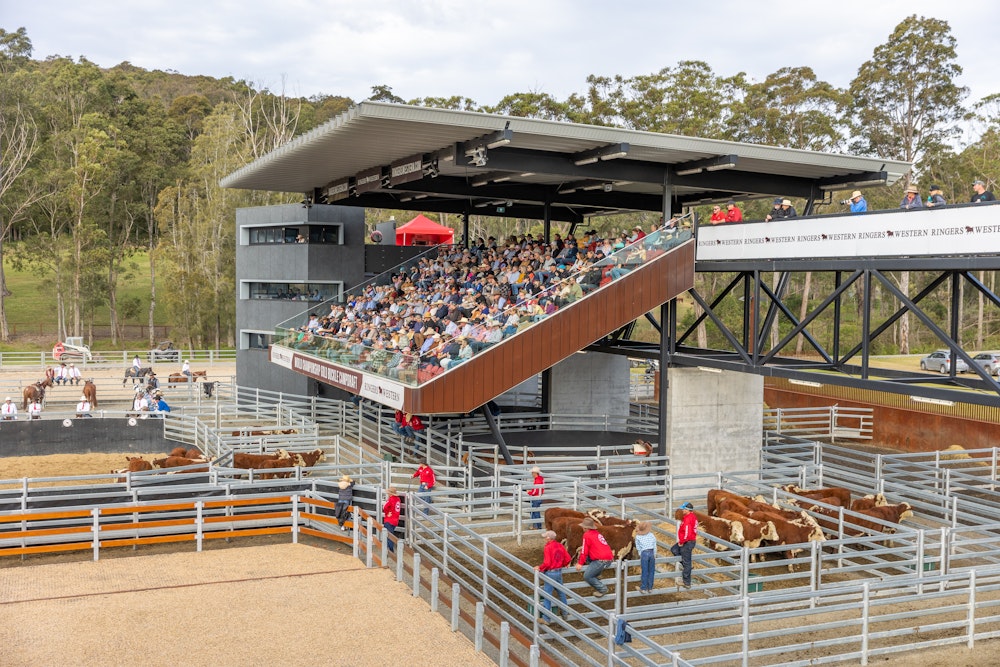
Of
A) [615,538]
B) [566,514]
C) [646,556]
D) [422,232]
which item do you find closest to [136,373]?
[422,232]

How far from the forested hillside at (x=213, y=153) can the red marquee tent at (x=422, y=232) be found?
17.7 m

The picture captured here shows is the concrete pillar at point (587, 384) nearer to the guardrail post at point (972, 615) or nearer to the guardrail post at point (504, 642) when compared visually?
the guardrail post at point (972, 615)

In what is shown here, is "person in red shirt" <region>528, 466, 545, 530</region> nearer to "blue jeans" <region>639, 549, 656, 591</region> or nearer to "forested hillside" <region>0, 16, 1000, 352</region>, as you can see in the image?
"blue jeans" <region>639, 549, 656, 591</region>

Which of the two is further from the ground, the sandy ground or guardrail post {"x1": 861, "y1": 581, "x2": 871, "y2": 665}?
guardrail post {"x1": 861, "y1": 581, "x2": 871, "y2": 665}

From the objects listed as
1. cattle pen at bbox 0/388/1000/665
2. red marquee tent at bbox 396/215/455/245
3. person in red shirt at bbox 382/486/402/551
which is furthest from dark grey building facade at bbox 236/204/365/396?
person in red shirt at bbox 382/486/402/551

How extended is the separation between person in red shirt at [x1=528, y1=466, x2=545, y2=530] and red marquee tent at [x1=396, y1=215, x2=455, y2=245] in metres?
29.6

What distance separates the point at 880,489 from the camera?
19.4 meters

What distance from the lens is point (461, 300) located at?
85.0 ft

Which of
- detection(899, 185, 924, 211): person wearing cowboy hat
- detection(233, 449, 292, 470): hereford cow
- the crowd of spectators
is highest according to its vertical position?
detection(899, 185, 924, 211): person wearing cowboy hat

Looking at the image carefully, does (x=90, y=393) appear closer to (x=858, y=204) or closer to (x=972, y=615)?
(x=858, y=204)

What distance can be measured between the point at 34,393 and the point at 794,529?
28156 millimetres

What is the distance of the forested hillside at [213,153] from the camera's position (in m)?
56.5

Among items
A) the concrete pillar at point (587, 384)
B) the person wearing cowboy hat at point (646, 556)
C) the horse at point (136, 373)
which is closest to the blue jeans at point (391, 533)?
the person wearing cowboy hat at point (646, 556)

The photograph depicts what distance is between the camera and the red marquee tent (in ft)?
151
